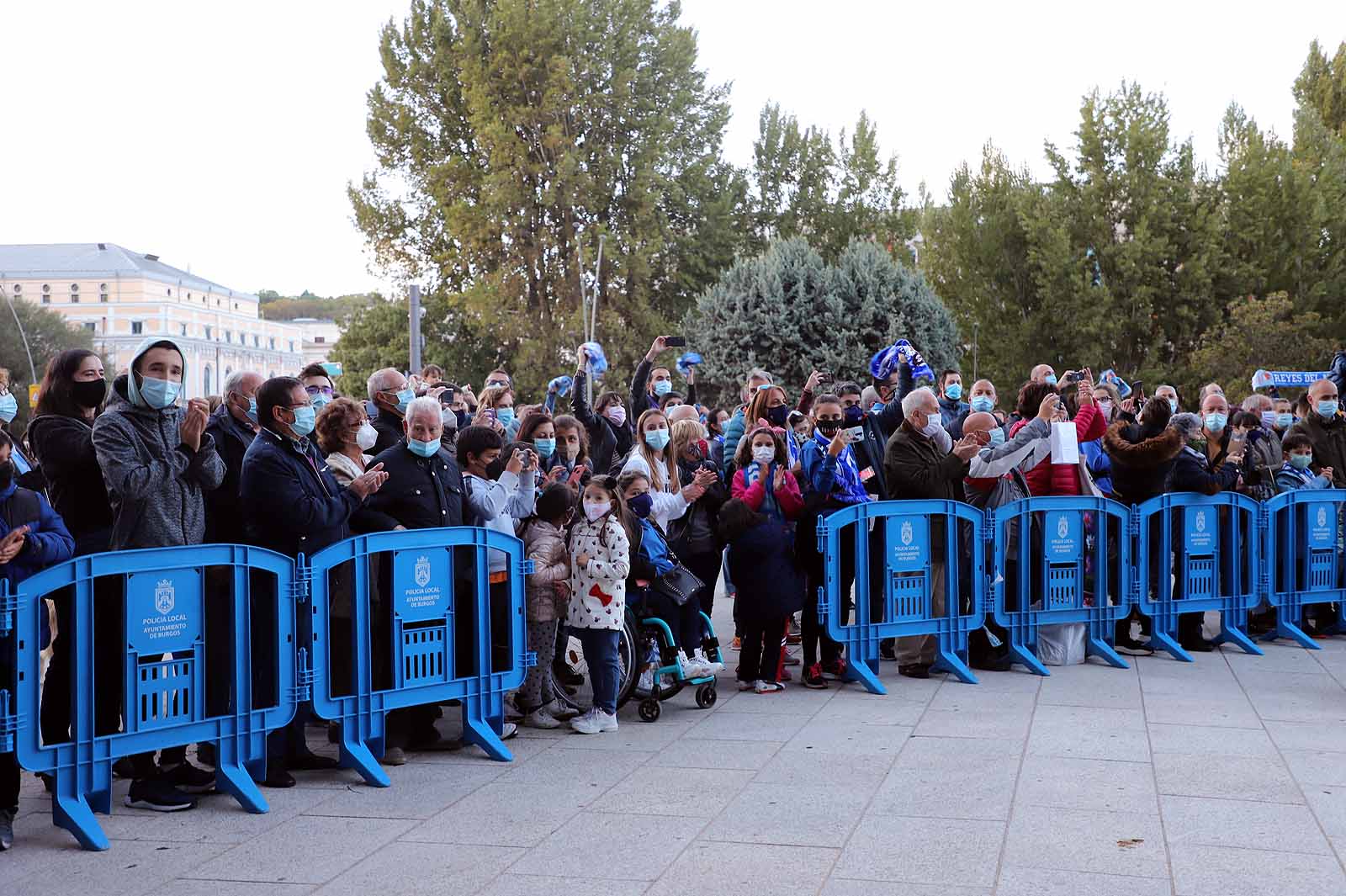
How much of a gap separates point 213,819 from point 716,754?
2516 mm

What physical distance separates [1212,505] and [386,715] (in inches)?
264

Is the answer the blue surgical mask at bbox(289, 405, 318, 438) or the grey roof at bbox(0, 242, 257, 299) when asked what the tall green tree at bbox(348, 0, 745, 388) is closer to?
the blue surgical mask at bbox(289, 405, 318, 438)

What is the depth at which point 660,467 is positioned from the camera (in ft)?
30.5

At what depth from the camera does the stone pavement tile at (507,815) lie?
5.61m

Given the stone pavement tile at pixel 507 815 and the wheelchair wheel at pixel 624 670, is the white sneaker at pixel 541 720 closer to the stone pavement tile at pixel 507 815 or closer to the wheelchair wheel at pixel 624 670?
the wheelchair wheel at pixel 624 670

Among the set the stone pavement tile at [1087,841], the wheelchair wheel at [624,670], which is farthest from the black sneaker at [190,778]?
the stone pavement tile at [1087,841]

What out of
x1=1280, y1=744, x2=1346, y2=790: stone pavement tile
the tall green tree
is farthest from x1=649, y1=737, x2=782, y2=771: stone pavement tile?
the tall green tree

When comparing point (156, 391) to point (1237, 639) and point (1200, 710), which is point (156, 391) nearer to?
point (1200, 710)

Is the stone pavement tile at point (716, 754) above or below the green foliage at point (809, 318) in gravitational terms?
below

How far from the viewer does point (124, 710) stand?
571cm

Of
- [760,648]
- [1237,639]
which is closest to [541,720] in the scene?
[760,648]

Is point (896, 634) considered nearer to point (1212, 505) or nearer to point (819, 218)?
point (1212, 505)

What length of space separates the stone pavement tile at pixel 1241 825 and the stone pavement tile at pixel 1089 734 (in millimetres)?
857

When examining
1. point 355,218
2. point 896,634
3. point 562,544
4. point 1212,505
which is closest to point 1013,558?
point 896,634
